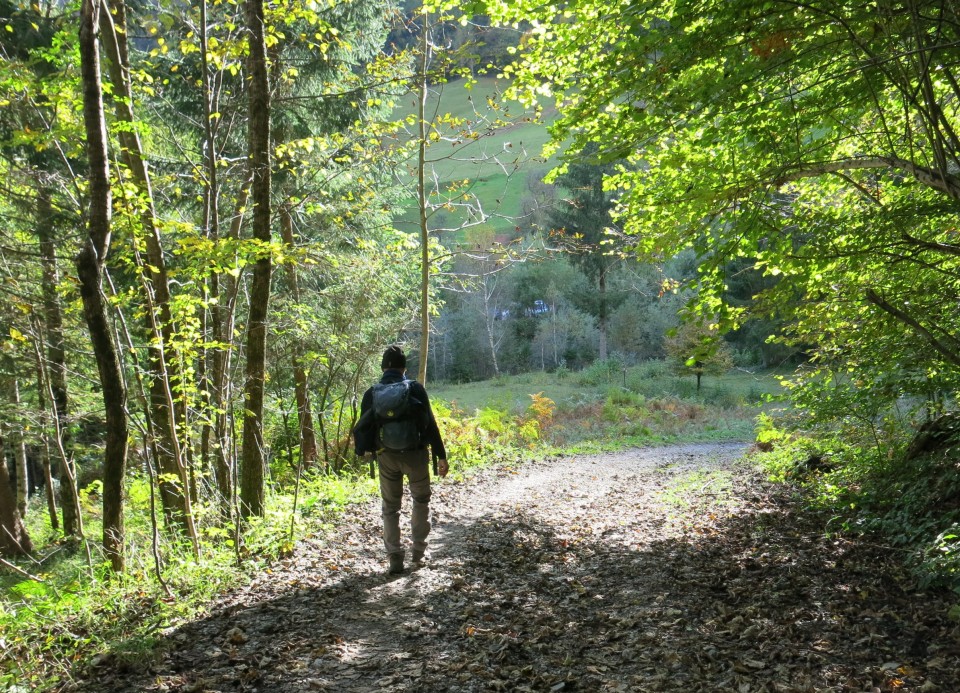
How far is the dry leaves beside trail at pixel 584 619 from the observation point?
3498mm

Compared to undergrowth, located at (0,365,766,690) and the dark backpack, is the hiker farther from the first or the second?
undergrowth, located at (0,365,766,690)

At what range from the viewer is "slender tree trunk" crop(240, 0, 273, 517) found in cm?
633

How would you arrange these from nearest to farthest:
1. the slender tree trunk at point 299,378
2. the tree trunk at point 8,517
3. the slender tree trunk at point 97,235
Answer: the slender tree trunk at point 97,235
the slender tree trunk at point 299,378
the tree trunk at point 8,517

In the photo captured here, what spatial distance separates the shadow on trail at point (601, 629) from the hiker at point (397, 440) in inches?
20.3

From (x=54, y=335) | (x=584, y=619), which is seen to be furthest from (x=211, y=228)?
(x=584, y=619)

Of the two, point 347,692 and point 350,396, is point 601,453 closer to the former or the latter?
point 350,396

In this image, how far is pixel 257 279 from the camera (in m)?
6.52

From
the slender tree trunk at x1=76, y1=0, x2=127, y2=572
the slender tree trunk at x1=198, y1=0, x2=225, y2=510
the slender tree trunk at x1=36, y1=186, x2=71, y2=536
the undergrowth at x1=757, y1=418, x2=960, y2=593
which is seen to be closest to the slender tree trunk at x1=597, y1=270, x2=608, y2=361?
the undergrowth at x1=757, y1=418, x2=960, y2=593

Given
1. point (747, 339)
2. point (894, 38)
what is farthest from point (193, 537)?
point (747, 339)

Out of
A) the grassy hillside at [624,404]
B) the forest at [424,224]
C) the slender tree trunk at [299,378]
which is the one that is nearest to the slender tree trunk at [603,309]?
the grassy hillside at [624,404]

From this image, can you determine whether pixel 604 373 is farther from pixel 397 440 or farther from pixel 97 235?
pixel 97 235

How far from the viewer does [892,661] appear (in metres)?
3.41

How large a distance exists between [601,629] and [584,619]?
0.23 meters

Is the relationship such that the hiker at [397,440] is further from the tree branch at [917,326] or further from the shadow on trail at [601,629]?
the tree branch at [917,326]
